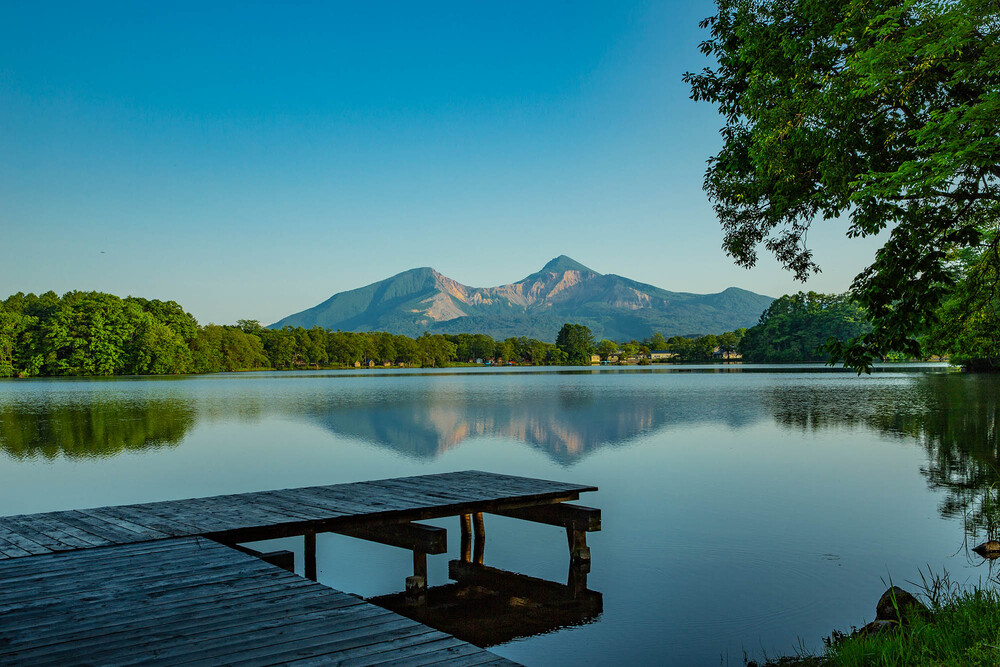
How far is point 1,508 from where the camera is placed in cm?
1556

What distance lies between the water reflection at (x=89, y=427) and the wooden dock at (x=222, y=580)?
54.8 ft

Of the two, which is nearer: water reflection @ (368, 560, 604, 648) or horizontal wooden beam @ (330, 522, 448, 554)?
water reflection @ (368, 560, 604, 648)

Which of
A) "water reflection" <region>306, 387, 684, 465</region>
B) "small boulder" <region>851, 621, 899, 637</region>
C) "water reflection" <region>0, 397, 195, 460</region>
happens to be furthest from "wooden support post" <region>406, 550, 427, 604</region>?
"water reflection" <region>0, 397, 195, 460</region>

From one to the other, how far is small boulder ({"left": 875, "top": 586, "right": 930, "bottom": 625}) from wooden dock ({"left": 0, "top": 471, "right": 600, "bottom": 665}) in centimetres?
374

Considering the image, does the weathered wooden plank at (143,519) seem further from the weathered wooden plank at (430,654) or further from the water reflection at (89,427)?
the water reflection at (89,427)

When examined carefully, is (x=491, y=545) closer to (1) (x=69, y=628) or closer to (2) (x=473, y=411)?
(1) (x=69, y=628)

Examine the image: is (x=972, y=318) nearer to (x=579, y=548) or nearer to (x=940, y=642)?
(x=579, y=548)

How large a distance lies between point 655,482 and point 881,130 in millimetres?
9917

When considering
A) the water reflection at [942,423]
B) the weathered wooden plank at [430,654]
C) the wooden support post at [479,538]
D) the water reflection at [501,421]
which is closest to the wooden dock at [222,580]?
the weathered wooden plank at [430,654]

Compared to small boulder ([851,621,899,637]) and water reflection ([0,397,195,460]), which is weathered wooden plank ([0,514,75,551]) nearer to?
small boulder ([851,621,899,637])

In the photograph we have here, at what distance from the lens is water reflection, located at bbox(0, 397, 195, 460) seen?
80.6 feet

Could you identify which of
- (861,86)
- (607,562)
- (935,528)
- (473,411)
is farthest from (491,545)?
(473,411)

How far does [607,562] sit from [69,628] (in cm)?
774

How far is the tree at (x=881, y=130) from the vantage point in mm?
8312
